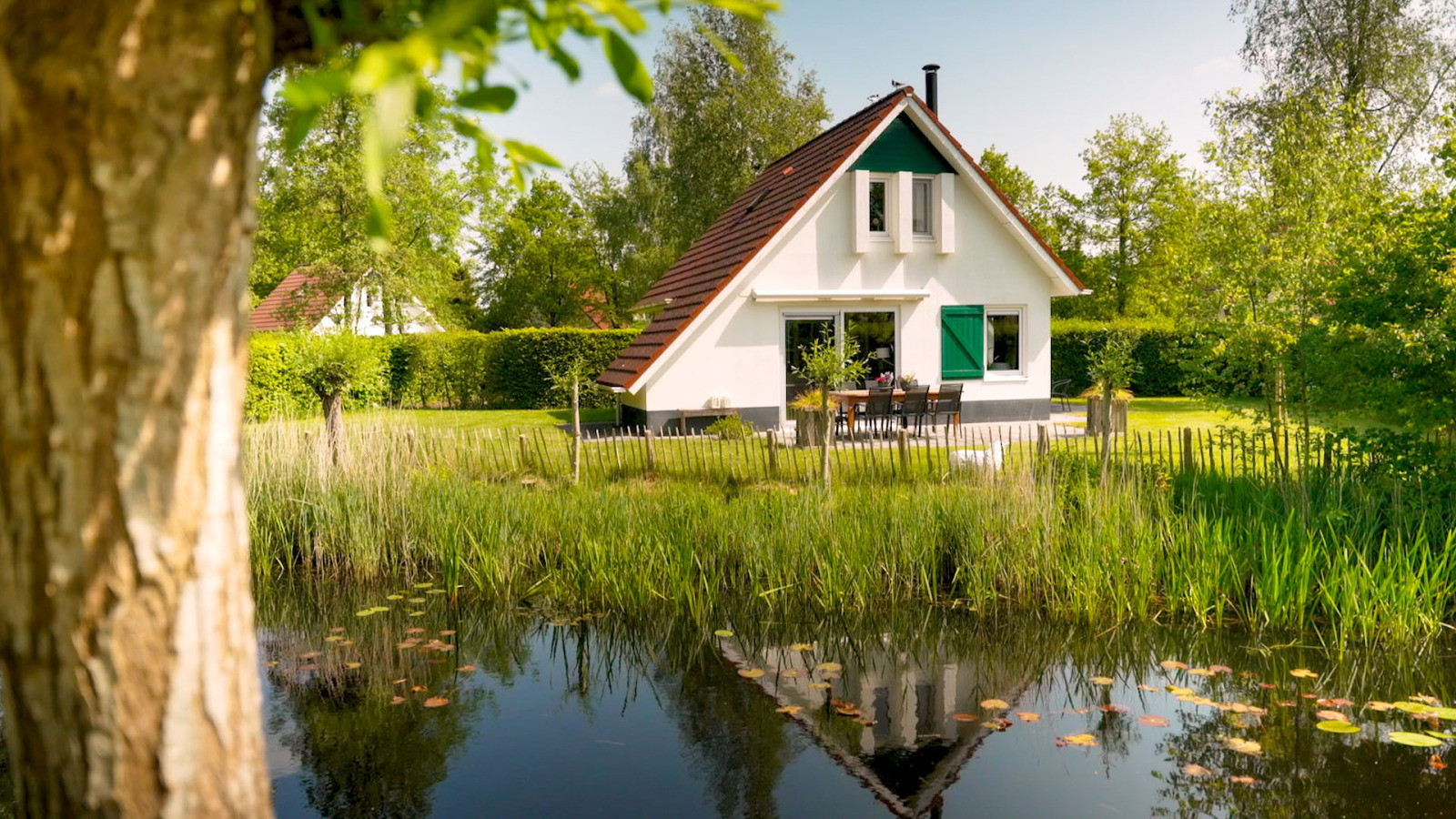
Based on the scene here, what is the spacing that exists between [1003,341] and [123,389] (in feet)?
58.3

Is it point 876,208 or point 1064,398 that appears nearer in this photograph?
point 876,208

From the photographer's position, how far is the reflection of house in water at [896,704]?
13.0 feet

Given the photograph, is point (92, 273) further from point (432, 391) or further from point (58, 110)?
point (432, 391)

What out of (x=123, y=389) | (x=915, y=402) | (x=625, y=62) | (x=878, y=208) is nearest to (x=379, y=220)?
(x=625, y=62)

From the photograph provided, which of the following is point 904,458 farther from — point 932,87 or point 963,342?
point 932,87

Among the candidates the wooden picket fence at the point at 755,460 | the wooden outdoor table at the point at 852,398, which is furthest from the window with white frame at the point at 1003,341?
the wooden picket fence at the point at 755,460

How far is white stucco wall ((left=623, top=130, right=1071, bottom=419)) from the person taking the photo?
15.8m

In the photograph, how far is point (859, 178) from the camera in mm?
16312

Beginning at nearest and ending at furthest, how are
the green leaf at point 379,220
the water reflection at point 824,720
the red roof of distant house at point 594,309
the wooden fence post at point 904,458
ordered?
the green leaf at point 379,220 → the water reflection at point 824,720 → the wooden fence post at point 904,458 → the red roof of distant house at point 594,309

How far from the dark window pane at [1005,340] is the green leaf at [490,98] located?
17291 millimetres

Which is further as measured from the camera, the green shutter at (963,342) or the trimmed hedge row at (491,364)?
the trimmed hedge row at (491,364)

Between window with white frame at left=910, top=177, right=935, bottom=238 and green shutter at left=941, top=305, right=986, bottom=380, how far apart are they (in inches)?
56.2

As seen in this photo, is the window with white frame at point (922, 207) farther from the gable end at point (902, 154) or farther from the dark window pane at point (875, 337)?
the dark window pane at point (875, 337)

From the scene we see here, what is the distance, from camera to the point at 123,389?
54.5 inches
